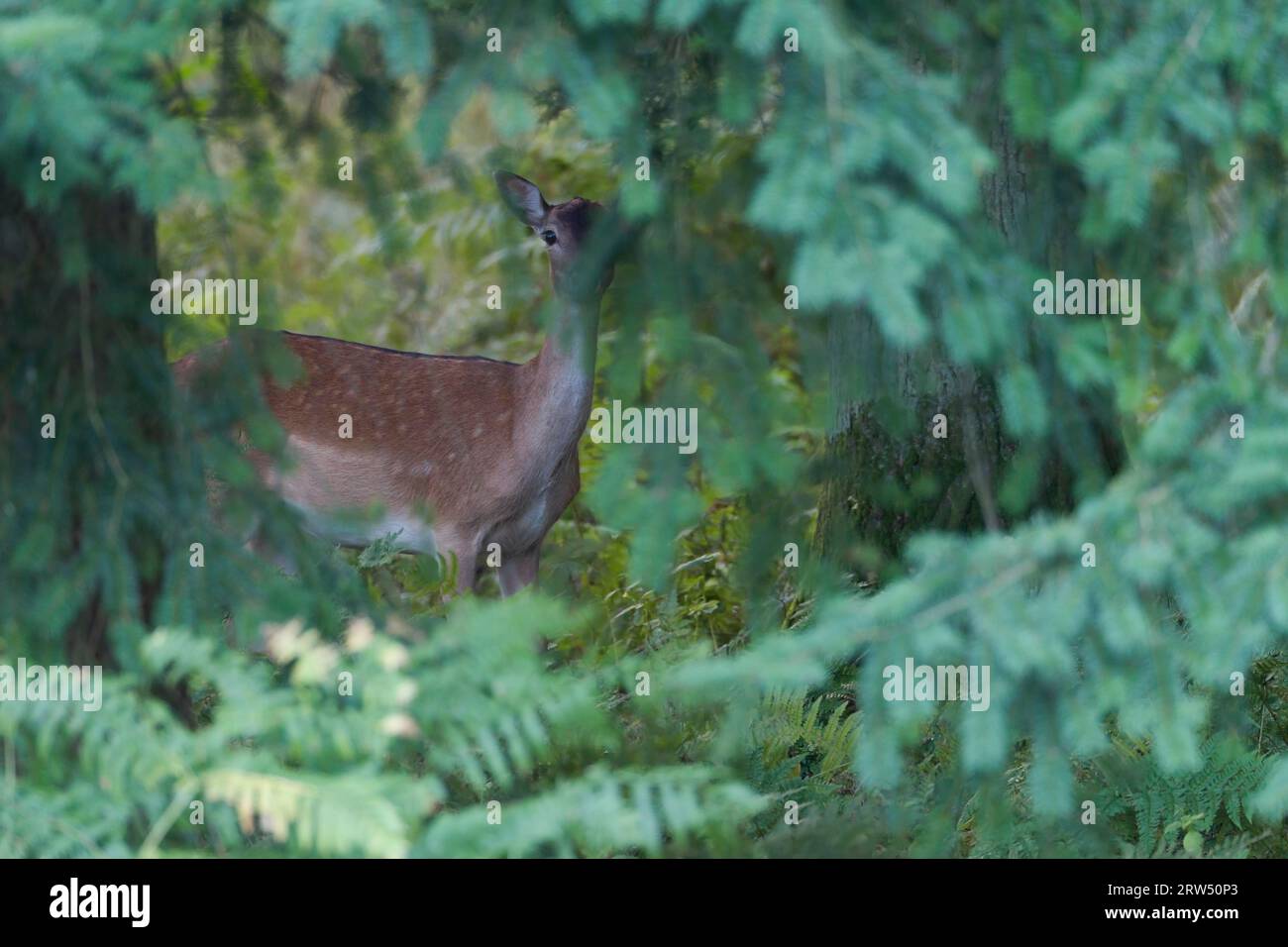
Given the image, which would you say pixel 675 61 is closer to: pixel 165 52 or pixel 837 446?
pixel 165 52

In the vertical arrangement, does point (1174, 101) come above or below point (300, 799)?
above

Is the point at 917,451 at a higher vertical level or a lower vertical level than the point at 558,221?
lower

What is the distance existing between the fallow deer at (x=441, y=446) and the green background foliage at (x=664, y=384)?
2930 millimetres

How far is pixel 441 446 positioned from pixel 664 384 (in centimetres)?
441

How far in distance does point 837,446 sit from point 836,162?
3.22 metres

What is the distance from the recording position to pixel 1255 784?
16.9ft

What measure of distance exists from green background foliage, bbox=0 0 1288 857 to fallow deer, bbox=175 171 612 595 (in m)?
2.93

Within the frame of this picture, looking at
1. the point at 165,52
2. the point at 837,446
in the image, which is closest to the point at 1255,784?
the point at 837,446

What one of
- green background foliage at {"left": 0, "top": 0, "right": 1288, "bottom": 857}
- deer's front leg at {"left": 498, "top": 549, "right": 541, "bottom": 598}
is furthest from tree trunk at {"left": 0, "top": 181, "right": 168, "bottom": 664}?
deer's front leg at {"left": 498, "top": 549, "right": 541, "bottom": 598}

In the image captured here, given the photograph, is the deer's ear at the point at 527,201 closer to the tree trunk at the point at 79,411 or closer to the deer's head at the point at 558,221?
the deer's head at the point at 558,221

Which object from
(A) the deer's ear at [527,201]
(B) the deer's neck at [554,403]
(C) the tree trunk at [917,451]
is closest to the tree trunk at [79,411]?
(C) the tree trunk at [917,451]

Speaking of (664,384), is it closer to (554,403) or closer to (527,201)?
(527,201)

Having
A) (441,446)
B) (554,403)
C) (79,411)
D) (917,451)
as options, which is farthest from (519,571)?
(79,411)

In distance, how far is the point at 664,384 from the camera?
3.59 metres
